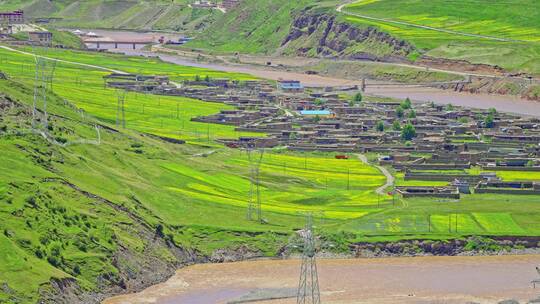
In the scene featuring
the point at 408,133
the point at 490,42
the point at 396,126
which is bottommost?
the point at 396,126

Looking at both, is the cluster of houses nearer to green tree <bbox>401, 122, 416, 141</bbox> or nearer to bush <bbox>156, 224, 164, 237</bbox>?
green tree <bbox>401, 122, 416, 141</bbox>

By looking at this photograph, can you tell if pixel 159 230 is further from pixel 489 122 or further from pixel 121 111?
pixel 489 122

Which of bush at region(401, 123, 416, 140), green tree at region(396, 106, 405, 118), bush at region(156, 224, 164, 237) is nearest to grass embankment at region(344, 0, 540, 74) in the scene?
green tree at region(396, 106, 405, 118)

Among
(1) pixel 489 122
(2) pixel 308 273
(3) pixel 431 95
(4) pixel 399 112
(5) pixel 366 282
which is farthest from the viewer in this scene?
(3) pixel 431 95

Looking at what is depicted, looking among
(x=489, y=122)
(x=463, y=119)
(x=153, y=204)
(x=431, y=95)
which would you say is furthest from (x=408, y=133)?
(x=431, y=95)

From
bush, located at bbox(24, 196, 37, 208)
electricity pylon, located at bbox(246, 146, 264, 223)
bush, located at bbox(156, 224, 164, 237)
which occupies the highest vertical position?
bush, located at bbox(24, 196, 37, 208)
